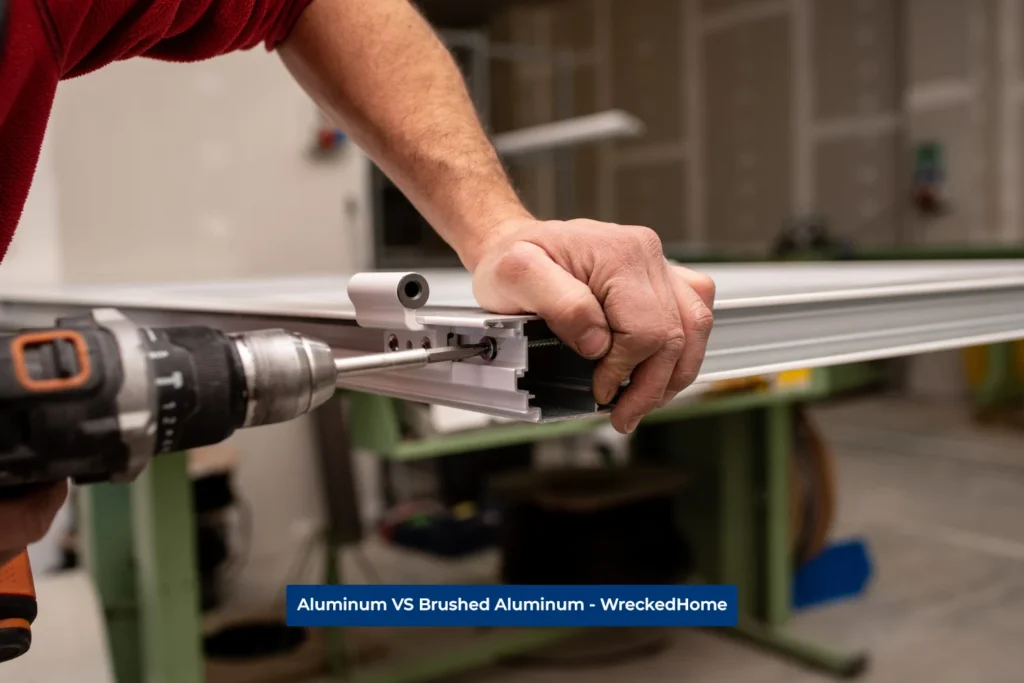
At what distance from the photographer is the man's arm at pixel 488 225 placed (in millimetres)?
558

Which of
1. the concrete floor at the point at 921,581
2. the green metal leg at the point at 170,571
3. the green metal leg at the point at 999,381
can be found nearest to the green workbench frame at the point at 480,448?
the green metal leg at the point at 170,571

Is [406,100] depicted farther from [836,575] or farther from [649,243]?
[836,575]

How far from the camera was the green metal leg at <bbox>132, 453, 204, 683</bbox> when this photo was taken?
1.30m

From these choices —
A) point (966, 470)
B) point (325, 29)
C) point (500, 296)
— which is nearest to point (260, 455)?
point (325, 29)

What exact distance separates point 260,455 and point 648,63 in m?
4.53

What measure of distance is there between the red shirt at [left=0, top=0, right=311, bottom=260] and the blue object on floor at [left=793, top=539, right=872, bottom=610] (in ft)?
6.65

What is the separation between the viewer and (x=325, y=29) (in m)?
0.84

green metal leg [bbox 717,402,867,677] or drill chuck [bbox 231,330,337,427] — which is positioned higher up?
drill chuck [bbox 231,330,337,427]

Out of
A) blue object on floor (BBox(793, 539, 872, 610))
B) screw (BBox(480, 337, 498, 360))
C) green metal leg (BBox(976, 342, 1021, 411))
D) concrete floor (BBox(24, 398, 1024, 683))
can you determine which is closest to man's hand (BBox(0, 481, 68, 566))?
screw (BBox(480, 337, 498, 360))

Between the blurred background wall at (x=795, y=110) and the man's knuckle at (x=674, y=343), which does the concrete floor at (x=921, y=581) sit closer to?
the man's knuckle at (x=674, y=343)

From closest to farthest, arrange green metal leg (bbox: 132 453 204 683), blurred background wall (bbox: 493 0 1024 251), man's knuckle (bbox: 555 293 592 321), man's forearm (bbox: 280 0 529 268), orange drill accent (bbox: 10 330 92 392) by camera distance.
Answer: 1. orange drill accent (bbox: 10 330 92 392)
2. man's knuckle (bbox: 555 293 592 321)
3. man's forearm (bbox: 280 0 529 268)
4. green metal leg (bbox: 132 453 204 683)
5. blurred background wall (bbox: 493 0 1024 251)

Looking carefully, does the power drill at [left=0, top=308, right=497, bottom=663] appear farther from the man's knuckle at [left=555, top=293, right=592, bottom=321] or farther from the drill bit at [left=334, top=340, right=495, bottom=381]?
the man's knuckle at [left=555, top=293, right=592, bottom=321]

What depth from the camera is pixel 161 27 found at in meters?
0.69

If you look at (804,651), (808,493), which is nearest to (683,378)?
(804,651)
